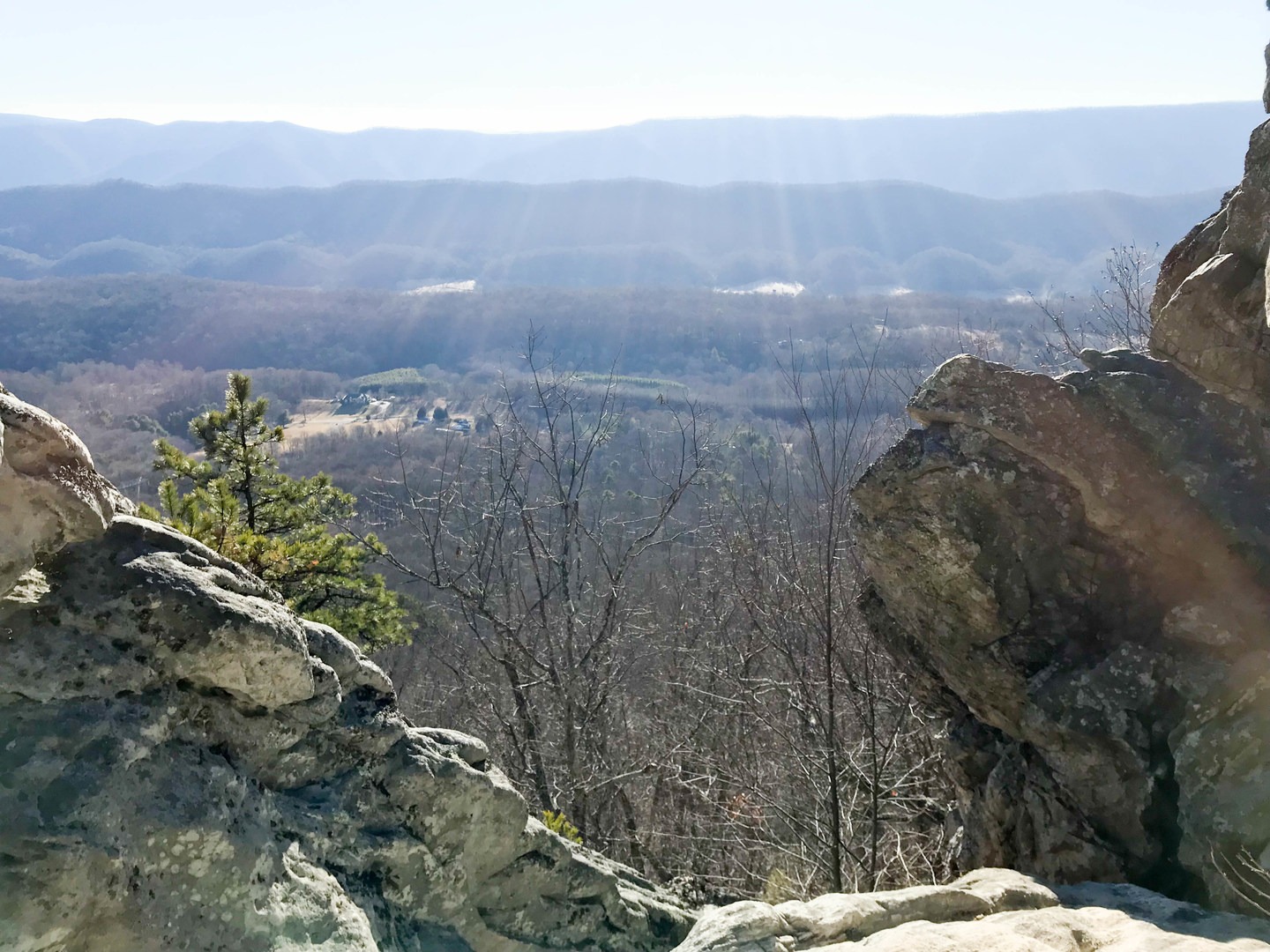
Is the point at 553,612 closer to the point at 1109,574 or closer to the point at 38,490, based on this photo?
the point at 1109,574

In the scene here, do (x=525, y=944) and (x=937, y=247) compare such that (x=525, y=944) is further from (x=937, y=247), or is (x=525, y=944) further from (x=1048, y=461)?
(x=937, y=247)

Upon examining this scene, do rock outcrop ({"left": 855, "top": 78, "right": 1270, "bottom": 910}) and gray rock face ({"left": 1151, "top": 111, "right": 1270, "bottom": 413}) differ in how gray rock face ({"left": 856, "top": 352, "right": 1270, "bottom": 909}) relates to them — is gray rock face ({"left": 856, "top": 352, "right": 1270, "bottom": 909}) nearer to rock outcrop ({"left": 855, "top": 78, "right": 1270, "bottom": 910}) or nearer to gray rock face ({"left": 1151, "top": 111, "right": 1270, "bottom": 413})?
rock outcrop ({"left": 855, "top": 78, "right": 1270, "bottom": 910})

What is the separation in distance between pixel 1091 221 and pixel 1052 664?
635 feet

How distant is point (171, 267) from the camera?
191m

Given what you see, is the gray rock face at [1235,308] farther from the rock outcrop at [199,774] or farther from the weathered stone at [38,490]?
the weathered stone at [38,490]

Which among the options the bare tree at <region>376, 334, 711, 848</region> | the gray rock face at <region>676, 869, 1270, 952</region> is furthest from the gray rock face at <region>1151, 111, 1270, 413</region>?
the bare tree at <region>376, 334, 711, 848</region>

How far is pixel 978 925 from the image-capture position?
4.42 m

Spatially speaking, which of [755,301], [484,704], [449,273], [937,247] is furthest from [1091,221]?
[484,704]

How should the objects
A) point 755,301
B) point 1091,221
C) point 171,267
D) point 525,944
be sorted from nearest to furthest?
point 525,944
point 755,301
point 1091,221
point 171,267

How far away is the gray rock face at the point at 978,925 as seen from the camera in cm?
417

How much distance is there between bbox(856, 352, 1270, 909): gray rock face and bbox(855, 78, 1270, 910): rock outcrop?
13 mm

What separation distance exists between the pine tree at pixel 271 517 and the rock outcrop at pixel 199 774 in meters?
3.18

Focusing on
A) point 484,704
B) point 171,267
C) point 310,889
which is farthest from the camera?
point 171,267

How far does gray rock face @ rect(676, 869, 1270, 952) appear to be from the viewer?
4.17 meters
